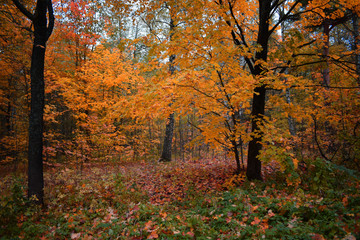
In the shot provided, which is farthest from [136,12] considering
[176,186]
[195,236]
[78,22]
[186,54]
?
[195,236]

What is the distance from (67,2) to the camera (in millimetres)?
6137

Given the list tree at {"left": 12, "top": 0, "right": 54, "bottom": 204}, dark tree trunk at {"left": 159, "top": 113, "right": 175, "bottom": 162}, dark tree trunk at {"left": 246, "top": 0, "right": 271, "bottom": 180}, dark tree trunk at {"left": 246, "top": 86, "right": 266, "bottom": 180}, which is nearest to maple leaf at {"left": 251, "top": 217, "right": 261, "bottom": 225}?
dark tree trunk at {"left": 246, "top": 0, "right": 271, "bottom": 180}

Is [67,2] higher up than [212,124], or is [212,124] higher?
[67,2]

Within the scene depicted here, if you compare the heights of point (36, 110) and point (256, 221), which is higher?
point (36, 110)

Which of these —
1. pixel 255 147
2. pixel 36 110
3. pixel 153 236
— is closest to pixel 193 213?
pixel 153 236

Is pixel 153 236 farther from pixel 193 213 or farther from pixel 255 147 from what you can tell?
pixel 255 147

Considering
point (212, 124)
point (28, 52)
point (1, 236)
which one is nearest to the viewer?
point (1, 236)

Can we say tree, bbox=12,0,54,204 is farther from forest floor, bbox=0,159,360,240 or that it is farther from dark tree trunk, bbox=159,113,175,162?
dark tree trunk, bbox=159,113,175,162

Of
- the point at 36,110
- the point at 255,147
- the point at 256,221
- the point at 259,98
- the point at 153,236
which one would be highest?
the point at 259,98

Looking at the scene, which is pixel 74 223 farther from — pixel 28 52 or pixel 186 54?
pixel 28 52

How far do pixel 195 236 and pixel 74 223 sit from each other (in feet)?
8.43

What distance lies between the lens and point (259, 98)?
548cm

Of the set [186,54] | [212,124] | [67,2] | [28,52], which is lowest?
[212,124]

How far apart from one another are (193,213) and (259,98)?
3700 mm
